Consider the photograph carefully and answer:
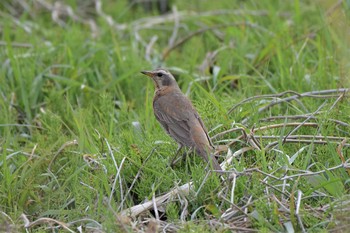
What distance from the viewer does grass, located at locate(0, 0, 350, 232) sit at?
17.2ft

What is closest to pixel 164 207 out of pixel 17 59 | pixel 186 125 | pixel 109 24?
pixel 186 125

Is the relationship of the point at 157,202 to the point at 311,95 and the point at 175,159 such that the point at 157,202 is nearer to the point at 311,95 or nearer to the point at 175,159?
the point at 175,159

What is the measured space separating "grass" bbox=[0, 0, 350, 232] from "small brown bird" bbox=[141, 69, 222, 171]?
122mm

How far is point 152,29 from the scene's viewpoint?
33.2 ft

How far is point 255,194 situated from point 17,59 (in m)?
3.80

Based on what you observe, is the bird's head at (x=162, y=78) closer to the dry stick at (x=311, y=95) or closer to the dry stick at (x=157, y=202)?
the dry stick at (x=311, y=95)

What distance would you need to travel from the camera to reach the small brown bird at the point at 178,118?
588 centimetres

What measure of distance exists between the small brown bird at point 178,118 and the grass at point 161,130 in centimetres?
12

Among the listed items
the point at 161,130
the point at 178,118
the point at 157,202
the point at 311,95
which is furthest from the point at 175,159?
the point at 311,95

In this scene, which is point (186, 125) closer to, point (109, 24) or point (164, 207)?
point (164, 207)

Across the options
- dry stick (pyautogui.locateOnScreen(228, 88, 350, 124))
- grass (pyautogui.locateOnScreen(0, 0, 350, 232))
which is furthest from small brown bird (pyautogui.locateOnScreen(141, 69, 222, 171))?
dry stick (pyautogui.locateOnScreen(228, 88, 350, 124))

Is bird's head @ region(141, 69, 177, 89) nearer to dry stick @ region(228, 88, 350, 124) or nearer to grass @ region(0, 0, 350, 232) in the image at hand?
grass @ region(0, 0, 350, 232)

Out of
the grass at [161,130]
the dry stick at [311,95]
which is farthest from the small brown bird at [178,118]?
the dry stick at [311,95]

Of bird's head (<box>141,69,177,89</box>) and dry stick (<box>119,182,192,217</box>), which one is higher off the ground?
bird's head (<box>141,69,177,89</box>)
